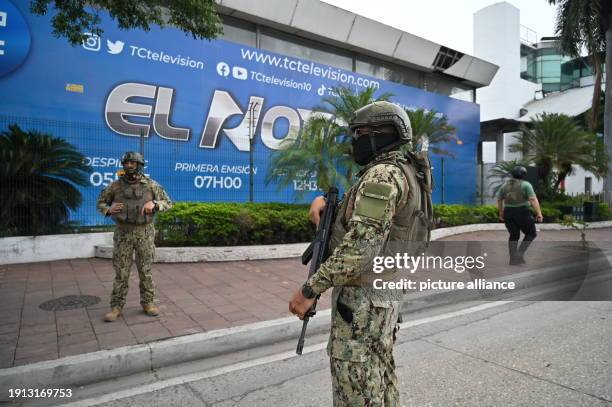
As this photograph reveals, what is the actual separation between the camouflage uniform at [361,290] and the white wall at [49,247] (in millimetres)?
7471

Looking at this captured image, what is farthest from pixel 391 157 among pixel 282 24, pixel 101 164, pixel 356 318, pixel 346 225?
pixel 282 24

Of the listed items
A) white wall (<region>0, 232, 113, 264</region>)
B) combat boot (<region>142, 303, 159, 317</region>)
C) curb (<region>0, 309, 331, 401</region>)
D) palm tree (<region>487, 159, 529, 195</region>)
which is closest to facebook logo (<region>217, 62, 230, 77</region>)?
white wall (<region>0, 232, 113, 264</region>)

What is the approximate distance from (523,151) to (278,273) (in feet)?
47.7

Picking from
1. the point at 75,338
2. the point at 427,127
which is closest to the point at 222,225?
the point at 75,338

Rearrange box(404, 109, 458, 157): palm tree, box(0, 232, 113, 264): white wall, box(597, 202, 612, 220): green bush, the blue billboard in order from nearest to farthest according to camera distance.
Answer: box(0, 232, 113, 264): white wall, the blue billboard, box(404, 109, 458, 157): palm tree, box(597, 202, 612, 220): green bush

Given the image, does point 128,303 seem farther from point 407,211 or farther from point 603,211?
point 603,211

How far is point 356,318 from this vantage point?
1.81 metres

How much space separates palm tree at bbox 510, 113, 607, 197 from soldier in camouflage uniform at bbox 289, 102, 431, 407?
1698 cm

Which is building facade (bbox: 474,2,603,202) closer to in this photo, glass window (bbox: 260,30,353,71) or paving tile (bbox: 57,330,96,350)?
glass window (bbox: 260,30,353,71)

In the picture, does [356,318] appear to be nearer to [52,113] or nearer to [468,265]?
[468,265]

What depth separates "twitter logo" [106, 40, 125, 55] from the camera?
951 centimetres

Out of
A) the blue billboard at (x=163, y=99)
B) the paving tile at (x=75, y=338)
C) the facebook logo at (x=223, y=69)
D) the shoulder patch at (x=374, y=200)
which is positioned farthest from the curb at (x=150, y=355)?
the facebook logo at (x=223, y=69)

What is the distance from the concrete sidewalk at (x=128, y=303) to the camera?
12.1ft

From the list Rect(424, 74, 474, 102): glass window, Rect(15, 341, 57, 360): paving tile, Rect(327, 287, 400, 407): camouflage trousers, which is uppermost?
Rect(424, 74, 474, 102): glass window
